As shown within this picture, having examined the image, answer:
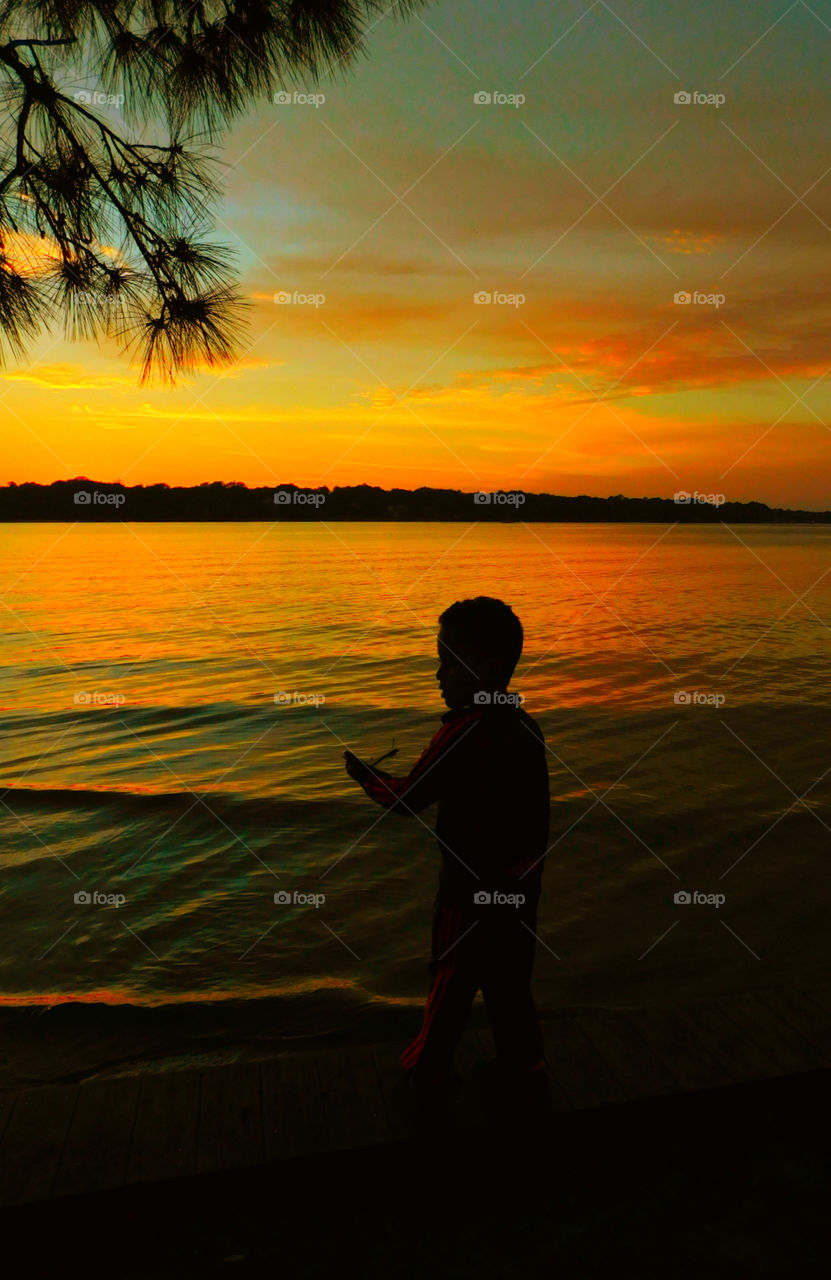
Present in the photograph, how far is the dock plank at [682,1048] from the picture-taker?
9.40 ft

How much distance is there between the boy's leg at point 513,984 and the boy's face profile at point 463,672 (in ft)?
2.18

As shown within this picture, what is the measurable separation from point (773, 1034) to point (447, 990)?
1325 millimetres

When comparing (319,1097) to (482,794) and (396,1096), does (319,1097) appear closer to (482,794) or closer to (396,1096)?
(396,1096)

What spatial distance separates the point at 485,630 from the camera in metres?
2.60

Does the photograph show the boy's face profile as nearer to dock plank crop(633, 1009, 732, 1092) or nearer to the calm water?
dock plank crop(633, 1009, 732, 1092)

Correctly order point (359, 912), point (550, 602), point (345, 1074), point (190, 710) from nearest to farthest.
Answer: point (345, 1074) → point (359, 912) → point (190, 710) → point (550, 602)

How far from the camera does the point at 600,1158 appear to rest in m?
2.67

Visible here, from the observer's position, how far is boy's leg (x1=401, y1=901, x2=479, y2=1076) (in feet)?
8.71

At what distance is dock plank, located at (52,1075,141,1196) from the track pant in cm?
93

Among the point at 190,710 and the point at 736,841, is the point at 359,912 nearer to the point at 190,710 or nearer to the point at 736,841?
the point at 736,841

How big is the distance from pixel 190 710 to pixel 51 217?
8.33 meters

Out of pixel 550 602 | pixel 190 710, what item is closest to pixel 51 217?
pixel 190 710

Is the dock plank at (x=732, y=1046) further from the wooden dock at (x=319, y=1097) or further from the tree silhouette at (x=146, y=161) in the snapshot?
the tree silhouette at (x=146, y=161)

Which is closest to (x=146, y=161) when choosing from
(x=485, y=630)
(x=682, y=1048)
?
(x=485, y=630)
